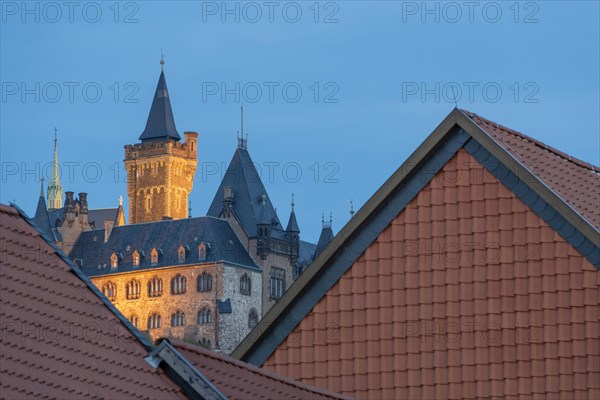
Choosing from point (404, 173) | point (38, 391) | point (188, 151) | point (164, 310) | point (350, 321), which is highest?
point (188, 151)

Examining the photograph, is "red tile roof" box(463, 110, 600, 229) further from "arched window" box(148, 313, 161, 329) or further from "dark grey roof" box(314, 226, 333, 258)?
"dark grey roof" box(314, 226, 333, 258)

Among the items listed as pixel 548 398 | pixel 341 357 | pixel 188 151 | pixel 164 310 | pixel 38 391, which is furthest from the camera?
pixel 188 151

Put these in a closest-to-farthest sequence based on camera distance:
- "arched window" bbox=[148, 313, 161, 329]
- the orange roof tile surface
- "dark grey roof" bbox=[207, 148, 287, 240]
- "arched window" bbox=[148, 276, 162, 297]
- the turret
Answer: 1. the orange roof tile surface
2. the turret
3. "arched window" bbox=[148, 313, 161, 329]
4. "arched window" bbox=[148, 276, 162, 297]
5. "dark grey roof" bbox=[207, 148, 287, 240]

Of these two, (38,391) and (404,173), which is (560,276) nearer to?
(404,173)

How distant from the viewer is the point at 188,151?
159125mm

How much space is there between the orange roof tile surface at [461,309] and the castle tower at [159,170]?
137332 mm

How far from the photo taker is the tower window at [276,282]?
5458 inches

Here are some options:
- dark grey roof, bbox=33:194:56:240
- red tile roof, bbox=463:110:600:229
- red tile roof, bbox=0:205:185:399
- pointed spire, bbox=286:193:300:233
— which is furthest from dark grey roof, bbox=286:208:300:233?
red tile roof, bbox=0:205:185:399

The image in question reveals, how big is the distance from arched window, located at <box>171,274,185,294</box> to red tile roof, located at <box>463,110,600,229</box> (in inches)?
4670

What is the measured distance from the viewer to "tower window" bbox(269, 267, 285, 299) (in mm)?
138625

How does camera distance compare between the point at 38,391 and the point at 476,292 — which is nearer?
the point at 38,391

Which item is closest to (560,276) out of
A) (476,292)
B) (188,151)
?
(476,292)

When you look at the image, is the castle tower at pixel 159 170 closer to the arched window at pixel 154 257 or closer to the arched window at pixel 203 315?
the arched window at pixel 154 257

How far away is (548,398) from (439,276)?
180 centimetres
